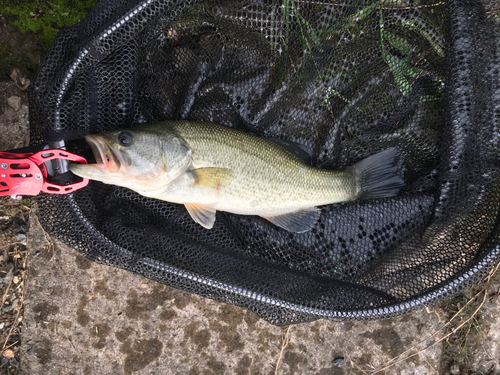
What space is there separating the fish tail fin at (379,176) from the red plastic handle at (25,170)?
6.40 ft

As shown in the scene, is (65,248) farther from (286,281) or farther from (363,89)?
(363,89)

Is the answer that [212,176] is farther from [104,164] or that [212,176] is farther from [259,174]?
[104,164]

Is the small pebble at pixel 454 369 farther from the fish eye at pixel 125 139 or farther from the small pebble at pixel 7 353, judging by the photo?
the small pebble at pixel 7 353

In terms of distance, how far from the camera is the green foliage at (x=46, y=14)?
2.70 meters

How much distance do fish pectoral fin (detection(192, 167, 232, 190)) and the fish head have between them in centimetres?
10

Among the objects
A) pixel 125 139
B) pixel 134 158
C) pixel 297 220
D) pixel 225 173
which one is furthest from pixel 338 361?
pixel 125 139

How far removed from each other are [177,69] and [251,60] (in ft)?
1.77

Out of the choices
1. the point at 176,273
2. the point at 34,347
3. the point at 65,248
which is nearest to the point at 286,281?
the point at 176,273

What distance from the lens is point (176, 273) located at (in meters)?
2.18

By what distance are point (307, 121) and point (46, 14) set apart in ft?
7.45

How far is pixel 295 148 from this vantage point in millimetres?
2531

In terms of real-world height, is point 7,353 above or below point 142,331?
below

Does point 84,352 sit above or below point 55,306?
below

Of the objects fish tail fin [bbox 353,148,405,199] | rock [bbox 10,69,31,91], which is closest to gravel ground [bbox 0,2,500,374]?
rock [bbox 10,69,31,91]
